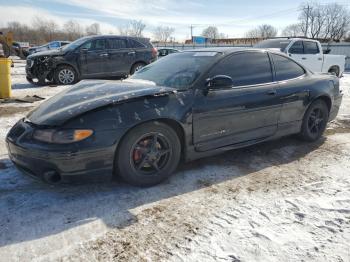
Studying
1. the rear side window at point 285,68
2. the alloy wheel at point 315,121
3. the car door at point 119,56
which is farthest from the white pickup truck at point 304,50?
the rear side window at point 285,68

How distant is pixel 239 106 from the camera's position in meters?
3.92

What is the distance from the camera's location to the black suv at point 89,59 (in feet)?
34.3

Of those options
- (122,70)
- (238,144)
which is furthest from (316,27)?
(238,144)

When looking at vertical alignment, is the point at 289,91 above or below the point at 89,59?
below

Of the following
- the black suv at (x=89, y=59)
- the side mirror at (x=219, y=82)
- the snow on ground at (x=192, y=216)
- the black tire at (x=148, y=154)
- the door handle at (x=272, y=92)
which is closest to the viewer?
the snow on ground at (x=192, y=216)

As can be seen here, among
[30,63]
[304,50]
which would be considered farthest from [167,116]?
[304,50]

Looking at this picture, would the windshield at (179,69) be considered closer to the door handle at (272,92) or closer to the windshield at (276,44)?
the door handle at (272,92)

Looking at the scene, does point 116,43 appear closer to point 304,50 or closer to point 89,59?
point 89,59

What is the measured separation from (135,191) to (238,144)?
146 centimetres

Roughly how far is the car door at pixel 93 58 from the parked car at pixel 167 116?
690 cm

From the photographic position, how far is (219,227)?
2.73 m

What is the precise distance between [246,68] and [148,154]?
5.93 feet

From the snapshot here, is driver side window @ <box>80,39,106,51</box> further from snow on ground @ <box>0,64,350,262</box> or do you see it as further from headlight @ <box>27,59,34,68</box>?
snow on ground @ <box>0,64,350,262</box>

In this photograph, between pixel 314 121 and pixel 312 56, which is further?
pixel 312 56
